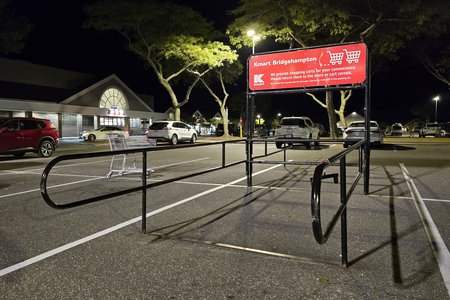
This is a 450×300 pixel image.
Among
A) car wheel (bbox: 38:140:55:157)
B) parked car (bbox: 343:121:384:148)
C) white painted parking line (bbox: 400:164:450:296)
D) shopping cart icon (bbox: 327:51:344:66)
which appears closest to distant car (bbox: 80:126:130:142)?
car wheel (bbox: 38:140:55:157)

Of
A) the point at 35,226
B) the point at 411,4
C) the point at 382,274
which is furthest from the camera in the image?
the point at 411,4

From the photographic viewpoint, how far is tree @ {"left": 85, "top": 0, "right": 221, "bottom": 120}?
2816cm

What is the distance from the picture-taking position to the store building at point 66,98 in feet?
100

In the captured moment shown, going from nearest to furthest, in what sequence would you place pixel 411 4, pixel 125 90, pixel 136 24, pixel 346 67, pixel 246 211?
pixel 246 211 → pixel 346 67 → pixel 411 4 → pixel 136 24 → pixel 125 90

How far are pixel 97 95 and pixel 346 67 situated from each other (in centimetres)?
3451

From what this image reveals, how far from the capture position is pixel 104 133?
105ft

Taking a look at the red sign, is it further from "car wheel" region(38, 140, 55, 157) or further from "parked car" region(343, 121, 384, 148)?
"parked car" region(343, 121, 384, 148)

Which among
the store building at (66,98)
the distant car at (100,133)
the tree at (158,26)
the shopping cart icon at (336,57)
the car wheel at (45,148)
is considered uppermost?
the tree at (158,26)

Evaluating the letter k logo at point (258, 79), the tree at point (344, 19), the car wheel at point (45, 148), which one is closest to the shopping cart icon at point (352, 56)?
the letter k logo at point (258, 79)

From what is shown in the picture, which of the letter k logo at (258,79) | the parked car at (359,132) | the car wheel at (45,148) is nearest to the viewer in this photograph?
the letter k logo at (258,79)

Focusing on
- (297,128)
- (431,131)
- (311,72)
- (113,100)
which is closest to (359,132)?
(297,128)

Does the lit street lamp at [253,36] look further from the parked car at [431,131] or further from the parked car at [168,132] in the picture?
the parked car at [431,131]

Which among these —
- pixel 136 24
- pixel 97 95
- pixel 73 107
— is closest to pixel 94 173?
pixel 136 24

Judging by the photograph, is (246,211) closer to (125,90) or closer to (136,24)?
(136,24)
